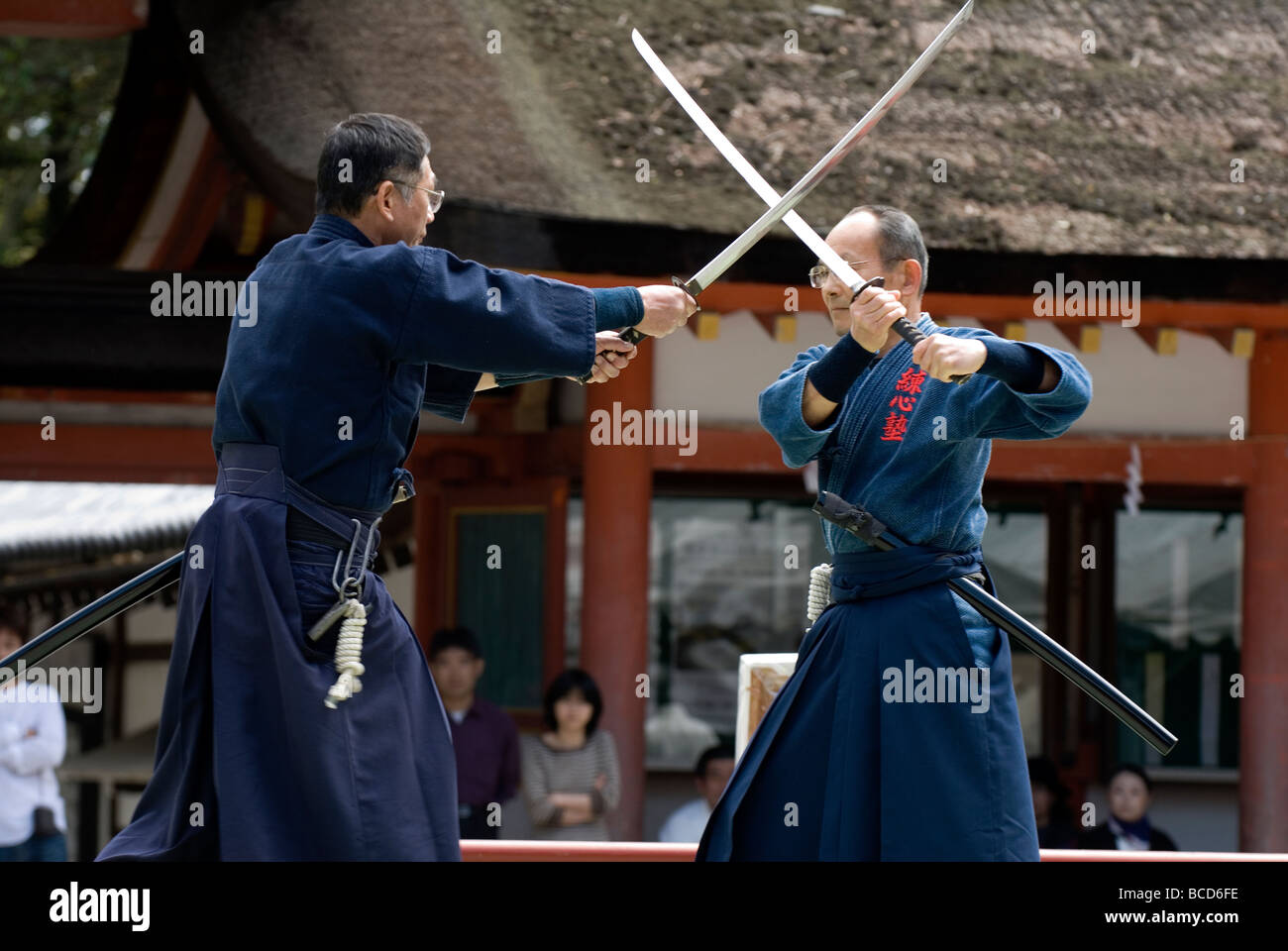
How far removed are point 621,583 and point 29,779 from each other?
2133 millimetres

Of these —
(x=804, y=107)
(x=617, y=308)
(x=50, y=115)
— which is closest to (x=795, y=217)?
(x=617, y=308)

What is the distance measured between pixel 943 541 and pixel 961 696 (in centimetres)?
29

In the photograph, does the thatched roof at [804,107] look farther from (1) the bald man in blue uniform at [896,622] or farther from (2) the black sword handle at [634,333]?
(1) the bald man in blue uniform at [896,622]

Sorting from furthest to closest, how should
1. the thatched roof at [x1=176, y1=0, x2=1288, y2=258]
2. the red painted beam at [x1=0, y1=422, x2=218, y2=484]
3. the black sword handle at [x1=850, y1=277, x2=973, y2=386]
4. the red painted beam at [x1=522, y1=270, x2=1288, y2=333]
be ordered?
1. the red painted beam at [x1=0, y1=422, x2=218, y2=484]
2. the red painted beam at [x1=522, y1=270, x2=1288, y2=333]
3. the thatched roof at [x1=176, y1=0, x2=1288, y2=258]
4. the black sword handle at [x1=850, y1=277, x2=973, y2=386]

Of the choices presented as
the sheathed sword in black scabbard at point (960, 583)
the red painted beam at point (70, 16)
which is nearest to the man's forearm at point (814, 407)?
A: the sheathed sword in black scabbard at point (960, 583)

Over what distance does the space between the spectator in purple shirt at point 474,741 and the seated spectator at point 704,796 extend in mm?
670

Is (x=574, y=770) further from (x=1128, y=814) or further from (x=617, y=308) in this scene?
(x=617, y=308)

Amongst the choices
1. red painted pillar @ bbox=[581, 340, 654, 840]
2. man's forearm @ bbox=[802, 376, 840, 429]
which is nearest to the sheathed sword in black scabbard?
man's forearm @ bbox=[802, 376, 840, 429]

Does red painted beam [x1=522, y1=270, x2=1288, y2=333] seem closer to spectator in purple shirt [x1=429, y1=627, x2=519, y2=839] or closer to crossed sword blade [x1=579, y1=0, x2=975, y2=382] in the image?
spectator in purple shirt [x1=429, y1=627, x2=519, y2=839]

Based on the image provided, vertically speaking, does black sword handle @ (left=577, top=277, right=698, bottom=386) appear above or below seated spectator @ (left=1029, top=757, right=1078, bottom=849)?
above

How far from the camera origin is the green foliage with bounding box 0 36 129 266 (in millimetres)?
12961

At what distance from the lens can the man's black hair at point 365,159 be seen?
279cm

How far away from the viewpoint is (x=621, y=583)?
20.0ft

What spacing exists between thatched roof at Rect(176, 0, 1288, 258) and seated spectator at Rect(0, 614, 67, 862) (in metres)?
1.92
